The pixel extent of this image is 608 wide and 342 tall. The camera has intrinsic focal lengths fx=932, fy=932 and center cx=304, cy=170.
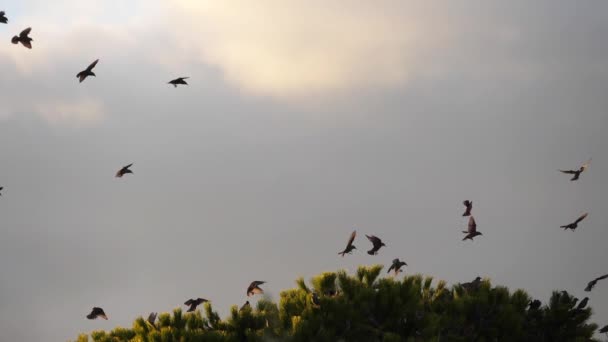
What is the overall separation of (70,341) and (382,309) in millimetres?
8149

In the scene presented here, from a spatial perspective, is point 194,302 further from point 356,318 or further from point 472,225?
point 472,225

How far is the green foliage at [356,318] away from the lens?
2305cm

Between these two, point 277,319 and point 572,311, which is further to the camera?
point 572,311

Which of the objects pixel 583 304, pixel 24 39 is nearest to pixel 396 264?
pixel 583 304

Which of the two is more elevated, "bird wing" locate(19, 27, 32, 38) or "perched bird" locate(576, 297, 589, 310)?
"bird wing" locate(19, 27, 32, 38)

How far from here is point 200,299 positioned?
24688 mm

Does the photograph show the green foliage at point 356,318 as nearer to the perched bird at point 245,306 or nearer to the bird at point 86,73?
the perched bird at point 245,306

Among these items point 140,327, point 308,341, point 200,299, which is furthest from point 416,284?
point 140,327

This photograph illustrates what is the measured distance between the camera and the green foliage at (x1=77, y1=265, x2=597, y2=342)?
23.0 metres

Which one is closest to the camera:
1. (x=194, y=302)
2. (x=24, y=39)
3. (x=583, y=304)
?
(x=24, y=39)

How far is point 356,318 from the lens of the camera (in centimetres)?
2434

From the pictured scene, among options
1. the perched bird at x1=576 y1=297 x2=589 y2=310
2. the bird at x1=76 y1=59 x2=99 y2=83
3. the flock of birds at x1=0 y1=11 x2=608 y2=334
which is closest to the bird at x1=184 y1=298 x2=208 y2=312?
the flock of birds at x1=0 y1=11 x2=608 y2=334

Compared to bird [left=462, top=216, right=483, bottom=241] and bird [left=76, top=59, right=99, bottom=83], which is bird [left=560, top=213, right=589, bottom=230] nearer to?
bird [left=462, top=216, right=483, bottom=241]

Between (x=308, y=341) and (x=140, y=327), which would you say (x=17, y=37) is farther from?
(x=308, y=341)
